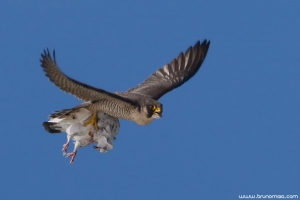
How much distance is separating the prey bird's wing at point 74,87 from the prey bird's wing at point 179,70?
2013 millimetres

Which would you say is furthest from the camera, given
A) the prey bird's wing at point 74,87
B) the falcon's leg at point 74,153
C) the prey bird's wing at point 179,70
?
the prey bird's wing at point 179,70

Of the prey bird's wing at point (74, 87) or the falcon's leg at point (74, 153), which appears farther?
the falcon's leg at point (74, 153)

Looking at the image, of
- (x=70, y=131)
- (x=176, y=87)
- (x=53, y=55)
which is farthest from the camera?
(x=176, y=87)

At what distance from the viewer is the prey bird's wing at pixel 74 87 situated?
16.5 metres

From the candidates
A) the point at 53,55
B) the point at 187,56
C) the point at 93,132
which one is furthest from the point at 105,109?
the point at 187,56

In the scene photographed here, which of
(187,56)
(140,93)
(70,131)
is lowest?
Answer: (70,131)

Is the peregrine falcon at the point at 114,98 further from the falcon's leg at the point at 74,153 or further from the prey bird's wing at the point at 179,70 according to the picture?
the falcon's leg at the point at 74,153

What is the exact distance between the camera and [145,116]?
672 inches

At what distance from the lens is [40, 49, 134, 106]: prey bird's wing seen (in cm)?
1647

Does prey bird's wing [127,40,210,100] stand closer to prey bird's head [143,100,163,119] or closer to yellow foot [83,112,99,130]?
yellow foot [83,112,99,130]

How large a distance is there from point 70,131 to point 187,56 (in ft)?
12.0

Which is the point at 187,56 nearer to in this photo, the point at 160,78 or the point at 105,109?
the point at 160,78

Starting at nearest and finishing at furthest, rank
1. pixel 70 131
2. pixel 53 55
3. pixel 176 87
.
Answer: pixel 53 55 → pixel 70 131 → pixel 176 87

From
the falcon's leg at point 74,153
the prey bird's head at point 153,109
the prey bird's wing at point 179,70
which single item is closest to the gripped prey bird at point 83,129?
the falcon's leg at point 74,153
